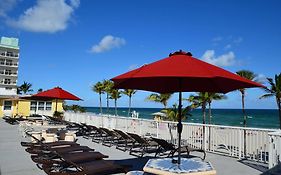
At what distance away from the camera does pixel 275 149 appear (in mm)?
7070

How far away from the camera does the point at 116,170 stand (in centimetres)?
605

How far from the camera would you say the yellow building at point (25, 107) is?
33.1 m

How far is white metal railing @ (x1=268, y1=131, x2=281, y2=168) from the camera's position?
23.1 ft

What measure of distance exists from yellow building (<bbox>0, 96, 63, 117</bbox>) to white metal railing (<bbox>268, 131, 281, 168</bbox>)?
93.8 feet

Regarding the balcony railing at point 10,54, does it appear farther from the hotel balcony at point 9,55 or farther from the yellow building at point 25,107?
the yellow building at point 25,107

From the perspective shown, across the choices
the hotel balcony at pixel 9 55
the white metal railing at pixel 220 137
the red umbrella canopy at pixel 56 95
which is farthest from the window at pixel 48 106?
the hotel balcony at pixel 9 55

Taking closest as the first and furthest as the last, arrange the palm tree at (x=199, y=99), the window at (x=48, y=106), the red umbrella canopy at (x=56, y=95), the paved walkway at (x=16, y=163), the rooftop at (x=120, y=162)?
the paved walkway at (x=16, y=163), the rooftop at (x=120, y=162), the red umbrella canopy at (x=56, y=95), the palm tree at (x=199, y=99), the window at (x=48, y=106)

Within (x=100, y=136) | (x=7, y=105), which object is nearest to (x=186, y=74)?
(x=100, y=136)

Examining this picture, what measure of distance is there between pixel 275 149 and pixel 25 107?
31.1 meters

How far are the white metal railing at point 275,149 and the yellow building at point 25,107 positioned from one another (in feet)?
93.8

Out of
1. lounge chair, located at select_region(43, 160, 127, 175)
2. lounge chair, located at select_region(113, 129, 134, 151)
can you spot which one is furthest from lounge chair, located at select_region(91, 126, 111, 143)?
lounge chair, located at select_region(43, 160, 127, 175)

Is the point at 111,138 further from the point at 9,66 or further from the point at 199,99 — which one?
the point at 9,66

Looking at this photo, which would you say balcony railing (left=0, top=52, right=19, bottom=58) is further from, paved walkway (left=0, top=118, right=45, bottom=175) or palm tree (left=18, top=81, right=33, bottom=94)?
paved walkway (left=0, top=118, right=45, bottom=175)

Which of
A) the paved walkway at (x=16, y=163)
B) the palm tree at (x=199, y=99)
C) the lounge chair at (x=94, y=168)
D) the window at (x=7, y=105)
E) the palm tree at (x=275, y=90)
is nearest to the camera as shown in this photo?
the lounge chair at (x=94, y=168)
